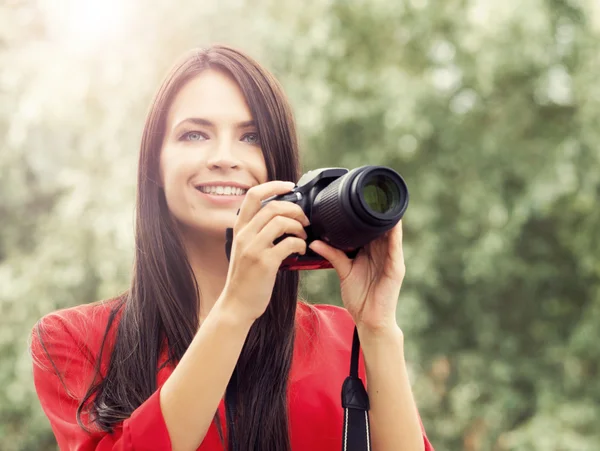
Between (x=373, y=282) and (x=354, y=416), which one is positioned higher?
(x=373, y=282)

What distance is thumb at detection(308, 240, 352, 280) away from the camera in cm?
120

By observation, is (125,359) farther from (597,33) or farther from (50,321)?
(597,33)

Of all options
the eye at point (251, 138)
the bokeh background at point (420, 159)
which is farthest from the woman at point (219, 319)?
the bokeh background at point (420, 159)

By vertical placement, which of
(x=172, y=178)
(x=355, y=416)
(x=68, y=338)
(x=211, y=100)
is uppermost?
(x=211, y=100)

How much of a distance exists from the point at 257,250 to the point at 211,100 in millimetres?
410

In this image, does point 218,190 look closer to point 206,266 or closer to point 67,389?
point 206,266

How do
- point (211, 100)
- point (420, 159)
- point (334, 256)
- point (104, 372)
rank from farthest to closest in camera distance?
point (420, 159)
point (211, 100)
point (104, 372)
point (334, 256)

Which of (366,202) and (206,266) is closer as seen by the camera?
(366,202)

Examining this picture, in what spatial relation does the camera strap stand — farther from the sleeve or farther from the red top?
the sleeve

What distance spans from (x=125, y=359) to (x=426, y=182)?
4394 millimetres

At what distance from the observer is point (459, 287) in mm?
6062

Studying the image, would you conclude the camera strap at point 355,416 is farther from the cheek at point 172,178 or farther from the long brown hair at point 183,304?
the cheek at point 172,178

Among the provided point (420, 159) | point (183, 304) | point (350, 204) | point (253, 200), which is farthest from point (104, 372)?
point (420, 159)

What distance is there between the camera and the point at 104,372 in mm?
1355
